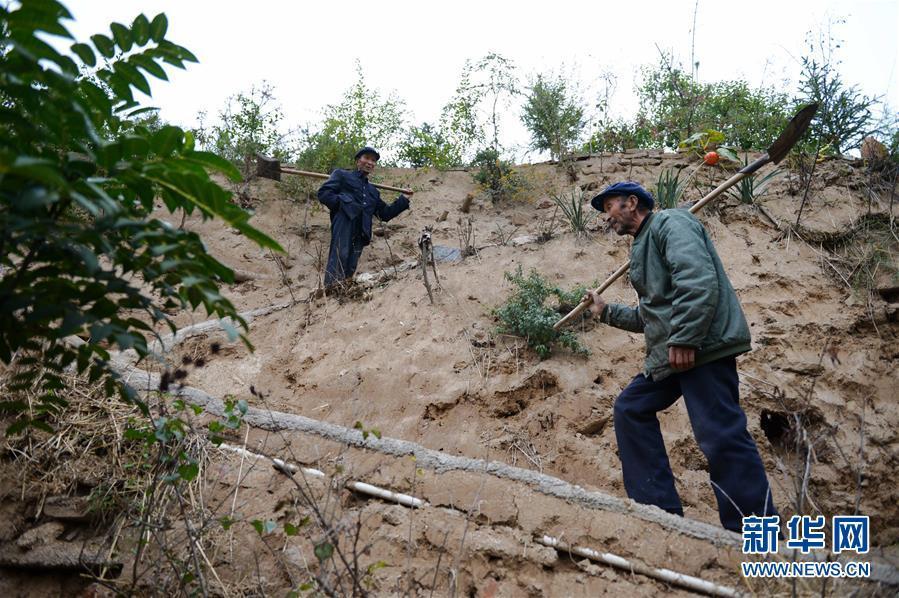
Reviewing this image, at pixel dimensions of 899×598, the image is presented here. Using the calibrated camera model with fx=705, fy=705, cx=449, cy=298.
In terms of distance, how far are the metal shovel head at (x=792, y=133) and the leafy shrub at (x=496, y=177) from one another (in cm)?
480

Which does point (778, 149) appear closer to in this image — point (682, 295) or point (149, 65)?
point (682, 295)

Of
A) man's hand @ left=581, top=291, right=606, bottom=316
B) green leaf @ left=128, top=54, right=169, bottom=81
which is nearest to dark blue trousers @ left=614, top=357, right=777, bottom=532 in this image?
man's hand @ left=581, top=291, right=606, bottom=316

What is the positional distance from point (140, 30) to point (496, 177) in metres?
7.65

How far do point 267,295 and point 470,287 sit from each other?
2.55m

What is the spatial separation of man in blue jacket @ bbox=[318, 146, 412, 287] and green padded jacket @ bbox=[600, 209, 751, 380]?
13.5 feet

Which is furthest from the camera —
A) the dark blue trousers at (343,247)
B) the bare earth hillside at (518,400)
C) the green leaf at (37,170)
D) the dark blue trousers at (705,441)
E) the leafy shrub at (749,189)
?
the dark blue trousers at (343,247)

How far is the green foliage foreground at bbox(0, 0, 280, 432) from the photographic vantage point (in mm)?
1458

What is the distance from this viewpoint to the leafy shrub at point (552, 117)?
371 inches

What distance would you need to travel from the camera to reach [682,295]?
11.5 feet

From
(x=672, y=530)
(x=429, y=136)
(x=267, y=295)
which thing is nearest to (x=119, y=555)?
(x=672, y=530)

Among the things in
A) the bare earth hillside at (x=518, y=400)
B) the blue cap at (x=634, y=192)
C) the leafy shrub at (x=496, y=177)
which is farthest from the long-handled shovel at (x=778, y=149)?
the leafy shrub at (x=496, y=177)

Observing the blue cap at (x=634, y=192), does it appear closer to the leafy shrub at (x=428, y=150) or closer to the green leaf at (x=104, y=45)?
the green leaf at (x=104, y=45)

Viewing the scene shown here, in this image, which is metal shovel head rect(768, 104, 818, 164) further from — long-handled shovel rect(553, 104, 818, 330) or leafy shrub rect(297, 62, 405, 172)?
leafy shrub rect(297, 62, 405, 172)

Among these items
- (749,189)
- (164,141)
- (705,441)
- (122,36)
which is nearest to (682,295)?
(705,441)
